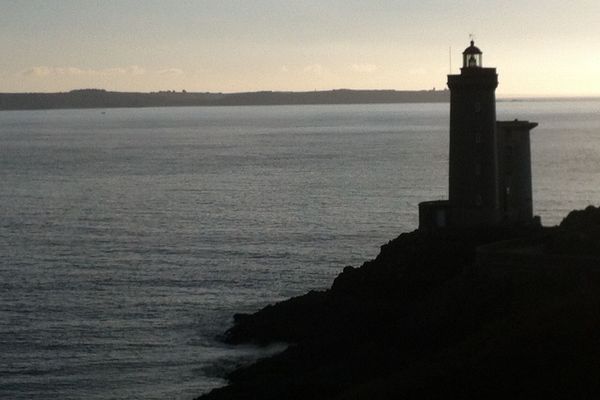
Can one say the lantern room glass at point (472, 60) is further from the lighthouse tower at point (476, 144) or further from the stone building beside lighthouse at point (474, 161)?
the lighthouse tower at point (476, 144)

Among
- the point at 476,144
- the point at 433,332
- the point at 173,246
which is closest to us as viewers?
the point at 433,332

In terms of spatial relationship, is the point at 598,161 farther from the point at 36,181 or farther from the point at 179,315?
the point at 179,315

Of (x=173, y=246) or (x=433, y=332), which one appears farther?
(x=173, y=246)

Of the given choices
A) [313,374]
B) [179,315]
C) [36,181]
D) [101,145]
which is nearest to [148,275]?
[179,315]

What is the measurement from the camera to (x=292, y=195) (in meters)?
82.7

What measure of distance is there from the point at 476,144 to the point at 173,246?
22418mm

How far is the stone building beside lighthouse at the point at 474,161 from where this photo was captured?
3772cm

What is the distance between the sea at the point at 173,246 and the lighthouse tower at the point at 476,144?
8.43m

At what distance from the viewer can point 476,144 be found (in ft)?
124

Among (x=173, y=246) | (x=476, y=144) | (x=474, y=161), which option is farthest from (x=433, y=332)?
(x=173, y=246)

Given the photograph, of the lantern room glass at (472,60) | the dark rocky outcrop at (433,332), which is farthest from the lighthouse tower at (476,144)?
the dark rocky outcrop at (433,332)

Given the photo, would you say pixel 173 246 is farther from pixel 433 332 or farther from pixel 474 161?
pixel 433 332

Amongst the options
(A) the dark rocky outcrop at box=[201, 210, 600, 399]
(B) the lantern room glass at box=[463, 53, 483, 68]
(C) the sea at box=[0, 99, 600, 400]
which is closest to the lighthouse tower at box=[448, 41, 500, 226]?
(B) the lantern room glass at box=[463, 53, 483, 68]

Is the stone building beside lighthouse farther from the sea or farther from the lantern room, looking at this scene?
the sea
